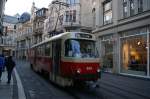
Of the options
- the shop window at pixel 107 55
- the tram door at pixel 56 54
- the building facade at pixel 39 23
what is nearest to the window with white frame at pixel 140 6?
the shop window at pixel 107 55

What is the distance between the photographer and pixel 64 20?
52.0m

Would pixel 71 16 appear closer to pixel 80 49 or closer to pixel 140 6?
pixel 140 6

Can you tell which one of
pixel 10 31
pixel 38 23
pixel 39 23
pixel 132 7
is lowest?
pixel 132 7

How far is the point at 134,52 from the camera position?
1008 inches

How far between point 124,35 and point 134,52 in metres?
2.50

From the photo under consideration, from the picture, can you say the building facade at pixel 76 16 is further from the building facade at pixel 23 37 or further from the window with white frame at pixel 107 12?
the building facade at pixel 23 37

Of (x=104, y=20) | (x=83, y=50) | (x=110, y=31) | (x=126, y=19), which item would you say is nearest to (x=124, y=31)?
(x=126, y=19)

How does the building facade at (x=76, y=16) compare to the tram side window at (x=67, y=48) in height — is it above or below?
above

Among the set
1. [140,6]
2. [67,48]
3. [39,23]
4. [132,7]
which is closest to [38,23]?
[39,23]

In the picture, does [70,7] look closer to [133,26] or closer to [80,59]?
[133,26]

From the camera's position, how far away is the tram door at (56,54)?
632 inches

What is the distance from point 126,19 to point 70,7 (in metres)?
26.0

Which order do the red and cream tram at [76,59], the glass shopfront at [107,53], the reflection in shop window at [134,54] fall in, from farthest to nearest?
the glass shopfront at [107,53] < the reflection in shop window at [134,54] < the red and cream tram at [76,59]

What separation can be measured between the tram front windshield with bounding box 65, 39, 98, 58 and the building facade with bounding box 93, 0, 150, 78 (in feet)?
30.1
